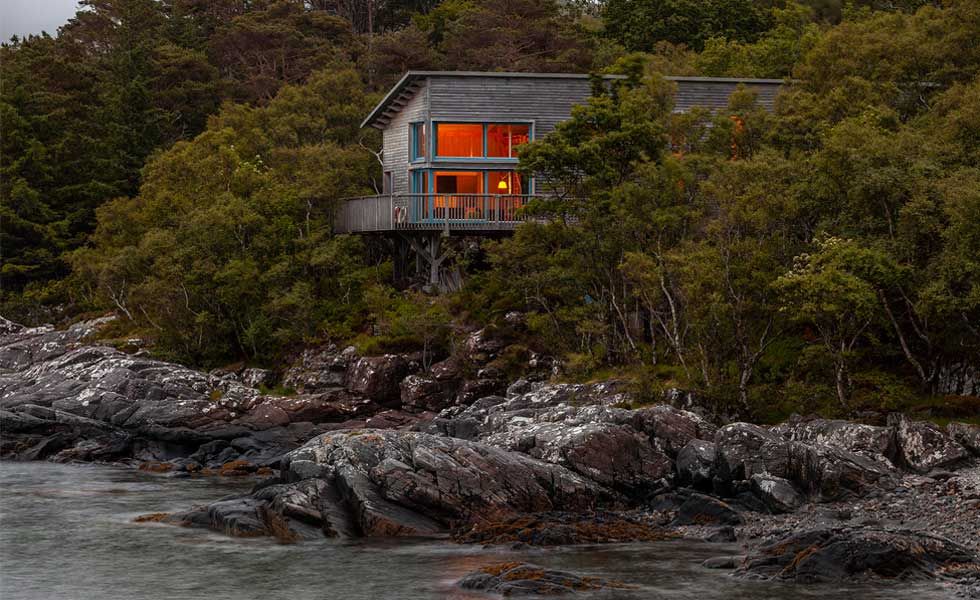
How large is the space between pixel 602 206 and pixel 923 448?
14430 mm

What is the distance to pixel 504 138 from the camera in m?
51.5

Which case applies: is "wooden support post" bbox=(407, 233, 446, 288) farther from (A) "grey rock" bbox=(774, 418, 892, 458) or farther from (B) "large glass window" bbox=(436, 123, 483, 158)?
(A) "grey rock" bbox=(774, 418, 892, 458)

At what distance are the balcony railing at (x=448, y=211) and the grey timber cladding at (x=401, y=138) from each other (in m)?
4.18

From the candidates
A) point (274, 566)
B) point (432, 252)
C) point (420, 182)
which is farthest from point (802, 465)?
point (420, 182)

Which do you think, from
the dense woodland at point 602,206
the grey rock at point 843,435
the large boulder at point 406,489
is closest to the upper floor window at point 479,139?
the dense woodland at point 602,206

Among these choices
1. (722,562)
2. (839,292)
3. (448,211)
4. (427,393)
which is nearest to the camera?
(722,562)

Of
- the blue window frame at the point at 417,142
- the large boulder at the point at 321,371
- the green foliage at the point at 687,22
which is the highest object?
the green foliage at the point at 687,22

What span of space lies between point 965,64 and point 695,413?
1757 cm

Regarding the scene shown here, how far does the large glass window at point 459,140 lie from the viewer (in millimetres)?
51531

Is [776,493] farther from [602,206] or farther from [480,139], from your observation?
[480,139]

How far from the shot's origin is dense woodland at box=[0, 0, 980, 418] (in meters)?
32.9

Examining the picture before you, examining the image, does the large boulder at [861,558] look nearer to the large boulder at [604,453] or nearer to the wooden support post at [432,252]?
the large boulder at [604,453]

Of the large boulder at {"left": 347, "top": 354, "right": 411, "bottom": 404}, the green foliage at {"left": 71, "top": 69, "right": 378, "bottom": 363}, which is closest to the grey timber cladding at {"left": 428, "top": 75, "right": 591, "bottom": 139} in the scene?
the green foliage at {"left": 71, "top": 69, "right": 378, "bottom": 363}

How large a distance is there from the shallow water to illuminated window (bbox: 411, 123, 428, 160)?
25.7m
